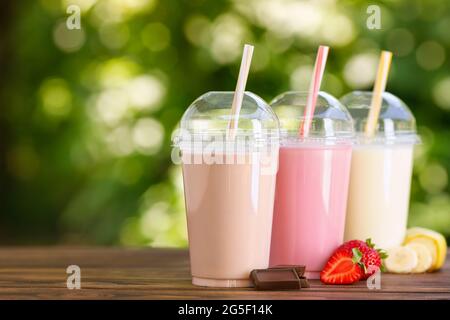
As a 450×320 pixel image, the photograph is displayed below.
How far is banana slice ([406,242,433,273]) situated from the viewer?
67.4 inches

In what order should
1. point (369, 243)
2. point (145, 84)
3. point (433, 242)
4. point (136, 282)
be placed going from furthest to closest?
point (145, 84), point (433, 242), point (369, 243), point (136, 282)

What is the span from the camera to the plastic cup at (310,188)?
1604 millimetres

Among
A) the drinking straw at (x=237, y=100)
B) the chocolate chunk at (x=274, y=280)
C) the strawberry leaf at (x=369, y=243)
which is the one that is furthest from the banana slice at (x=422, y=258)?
the drinking straw at (x=237, y=100)

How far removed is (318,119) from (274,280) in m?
0.36

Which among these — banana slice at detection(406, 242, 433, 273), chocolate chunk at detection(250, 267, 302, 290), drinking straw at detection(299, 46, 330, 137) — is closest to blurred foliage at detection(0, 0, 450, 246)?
banana slice at detection(406, 242, 433, 273)

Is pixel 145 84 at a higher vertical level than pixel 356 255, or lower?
higher

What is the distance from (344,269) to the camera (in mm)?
1564

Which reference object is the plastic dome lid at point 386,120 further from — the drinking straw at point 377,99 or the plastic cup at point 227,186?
the plastic cup at point 227,186

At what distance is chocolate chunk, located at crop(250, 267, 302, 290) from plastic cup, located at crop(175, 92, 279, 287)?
0.15ft

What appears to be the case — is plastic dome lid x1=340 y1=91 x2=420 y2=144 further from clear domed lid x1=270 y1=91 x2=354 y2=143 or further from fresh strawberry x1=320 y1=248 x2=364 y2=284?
fresh strawberry x1=320 y1=248 x2=364 y2=284

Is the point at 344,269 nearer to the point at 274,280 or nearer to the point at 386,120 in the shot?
the point at 274,280

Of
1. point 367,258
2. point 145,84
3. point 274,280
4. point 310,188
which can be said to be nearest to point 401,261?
point 367,258

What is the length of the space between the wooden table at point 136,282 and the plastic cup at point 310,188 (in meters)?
0.08

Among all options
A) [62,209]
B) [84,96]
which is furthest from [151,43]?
[62,209]
